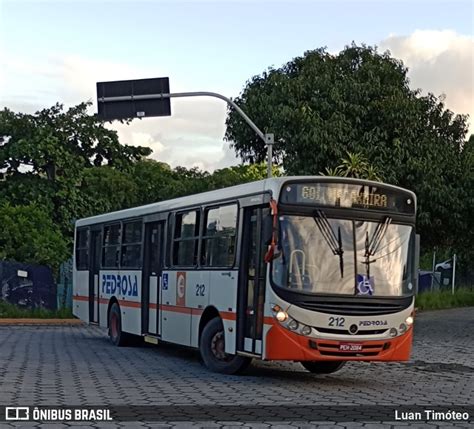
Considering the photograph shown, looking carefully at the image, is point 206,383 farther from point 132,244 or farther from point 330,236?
point 132,244

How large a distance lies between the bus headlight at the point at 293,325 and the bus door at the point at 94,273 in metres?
9.79

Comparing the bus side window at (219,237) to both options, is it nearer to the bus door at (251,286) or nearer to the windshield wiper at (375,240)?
the bus door at (251,286)

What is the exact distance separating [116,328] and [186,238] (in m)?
4.84

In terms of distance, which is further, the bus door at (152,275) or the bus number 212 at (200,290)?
the bus door at (152,275)

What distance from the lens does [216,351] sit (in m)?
14.5

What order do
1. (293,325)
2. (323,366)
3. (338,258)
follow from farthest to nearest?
(323,366) → (338,258) → (293,325)

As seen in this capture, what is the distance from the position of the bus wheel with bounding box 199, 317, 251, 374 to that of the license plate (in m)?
1.92

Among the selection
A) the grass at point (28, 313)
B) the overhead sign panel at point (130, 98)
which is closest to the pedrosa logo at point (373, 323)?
the overhead sign panel at point (130, 98)

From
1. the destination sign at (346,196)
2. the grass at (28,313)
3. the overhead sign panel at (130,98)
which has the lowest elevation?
the grass at (28,313)

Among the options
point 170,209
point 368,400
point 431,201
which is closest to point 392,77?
point 431,201

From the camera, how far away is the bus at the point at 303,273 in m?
12.6

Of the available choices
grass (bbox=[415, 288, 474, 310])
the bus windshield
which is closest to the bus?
the bus windshield

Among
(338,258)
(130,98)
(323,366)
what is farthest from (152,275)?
(130,98)

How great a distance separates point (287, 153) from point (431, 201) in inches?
193
